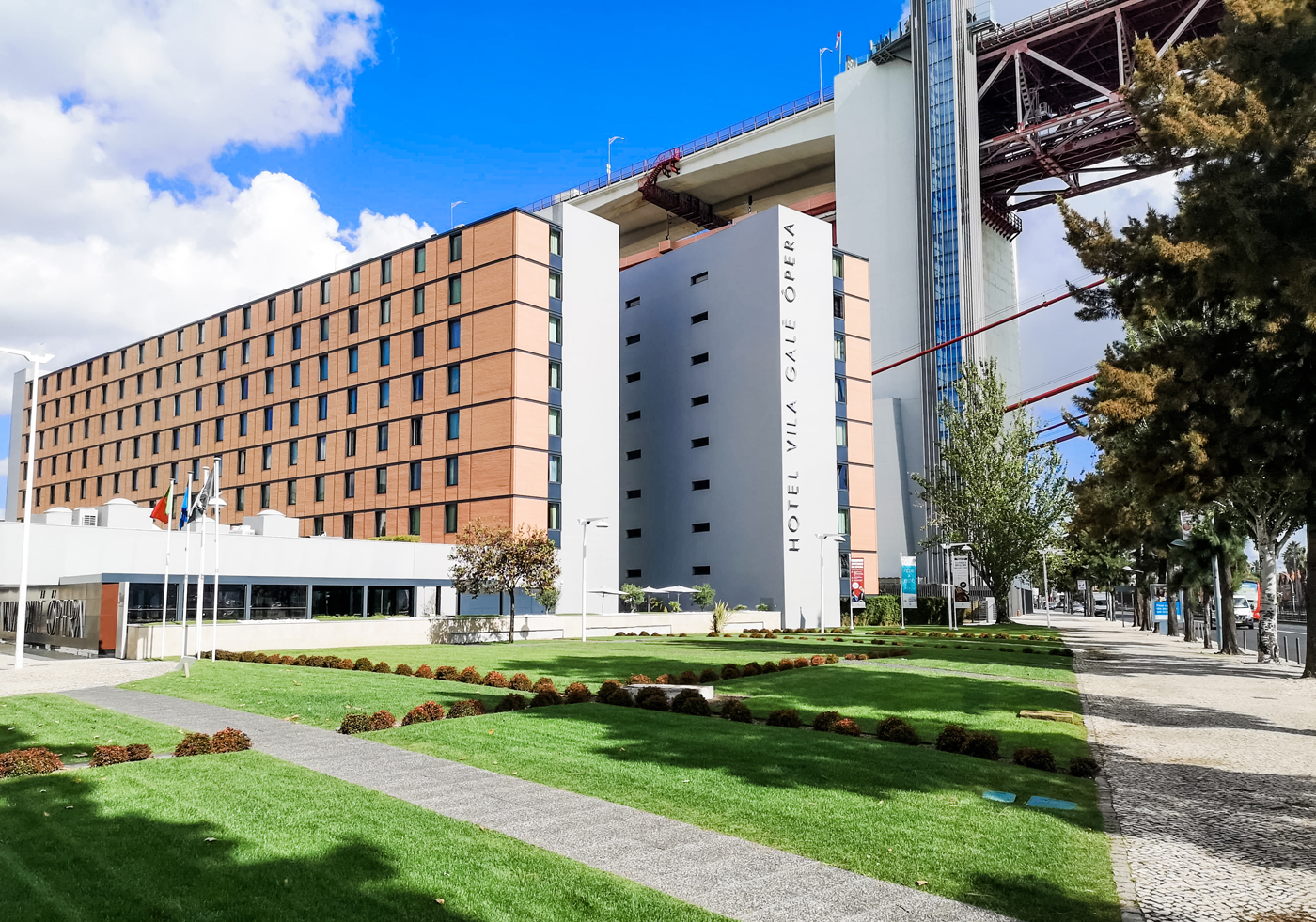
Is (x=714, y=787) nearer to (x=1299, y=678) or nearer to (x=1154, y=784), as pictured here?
(x=1154, y=784)

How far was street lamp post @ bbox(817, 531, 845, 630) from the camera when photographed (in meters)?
64.2

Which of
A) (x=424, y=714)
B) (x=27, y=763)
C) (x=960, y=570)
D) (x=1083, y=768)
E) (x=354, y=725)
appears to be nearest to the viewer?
(x=27, y=763)

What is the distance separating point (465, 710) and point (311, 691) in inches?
235

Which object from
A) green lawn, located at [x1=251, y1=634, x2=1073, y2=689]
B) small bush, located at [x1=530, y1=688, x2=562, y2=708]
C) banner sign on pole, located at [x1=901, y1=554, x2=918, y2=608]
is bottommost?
green lawn, located at [x1=251, y1=634, x2=1073, y2=689]

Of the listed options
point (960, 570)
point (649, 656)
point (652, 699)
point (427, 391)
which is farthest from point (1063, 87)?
point (652, 699)

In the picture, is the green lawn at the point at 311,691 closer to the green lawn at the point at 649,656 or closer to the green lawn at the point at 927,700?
the green lawn at the point at 649,656

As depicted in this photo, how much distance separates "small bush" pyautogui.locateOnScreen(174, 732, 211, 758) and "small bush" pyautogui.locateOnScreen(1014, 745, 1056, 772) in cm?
Result: 1117

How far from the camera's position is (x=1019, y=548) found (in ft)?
220

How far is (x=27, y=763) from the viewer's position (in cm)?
1198

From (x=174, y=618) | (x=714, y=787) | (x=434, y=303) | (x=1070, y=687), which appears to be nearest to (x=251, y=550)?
(x=174, y=618)

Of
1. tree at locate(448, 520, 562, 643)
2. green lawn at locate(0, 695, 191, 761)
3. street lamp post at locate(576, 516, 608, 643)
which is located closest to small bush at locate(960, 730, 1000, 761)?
green lawn at locate(0, 695, 191, 761)

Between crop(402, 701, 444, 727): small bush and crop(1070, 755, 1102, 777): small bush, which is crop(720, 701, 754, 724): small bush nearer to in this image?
crop(402, 701, 444, 727): small bush

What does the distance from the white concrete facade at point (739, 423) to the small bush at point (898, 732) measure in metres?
49.0

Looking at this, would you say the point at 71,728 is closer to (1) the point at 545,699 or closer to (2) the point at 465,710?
(2) the point at 465,710
